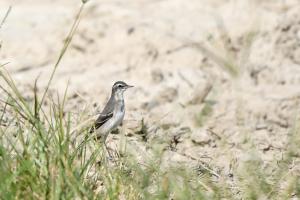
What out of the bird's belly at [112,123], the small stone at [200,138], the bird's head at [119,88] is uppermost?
the bird's head at [119,88]

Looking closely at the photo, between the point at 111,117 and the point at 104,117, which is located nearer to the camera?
the point at 111,117

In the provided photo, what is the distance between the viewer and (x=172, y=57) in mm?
11930

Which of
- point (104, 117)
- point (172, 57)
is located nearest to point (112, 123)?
point (104, 117)

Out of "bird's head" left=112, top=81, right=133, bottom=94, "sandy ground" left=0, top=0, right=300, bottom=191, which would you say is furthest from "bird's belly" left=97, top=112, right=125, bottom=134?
"bird's head" left=112, top=81, right=133, bottom=94

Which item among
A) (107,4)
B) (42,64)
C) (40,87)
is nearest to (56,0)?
(107,4)

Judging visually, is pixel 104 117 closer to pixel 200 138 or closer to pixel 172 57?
pixel 200 138

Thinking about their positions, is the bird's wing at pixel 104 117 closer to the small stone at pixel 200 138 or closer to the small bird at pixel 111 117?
the small bird at pixel 111 117

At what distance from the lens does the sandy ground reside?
10.0m

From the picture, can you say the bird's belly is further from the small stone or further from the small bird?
the small stone

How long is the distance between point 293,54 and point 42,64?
116 inches

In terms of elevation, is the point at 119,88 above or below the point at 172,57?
below

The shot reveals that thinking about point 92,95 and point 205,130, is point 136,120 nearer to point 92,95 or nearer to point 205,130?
point 205,130

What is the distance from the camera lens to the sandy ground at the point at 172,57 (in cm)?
1002

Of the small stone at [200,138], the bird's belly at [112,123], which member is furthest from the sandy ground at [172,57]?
the bird's belly at [112,123]
